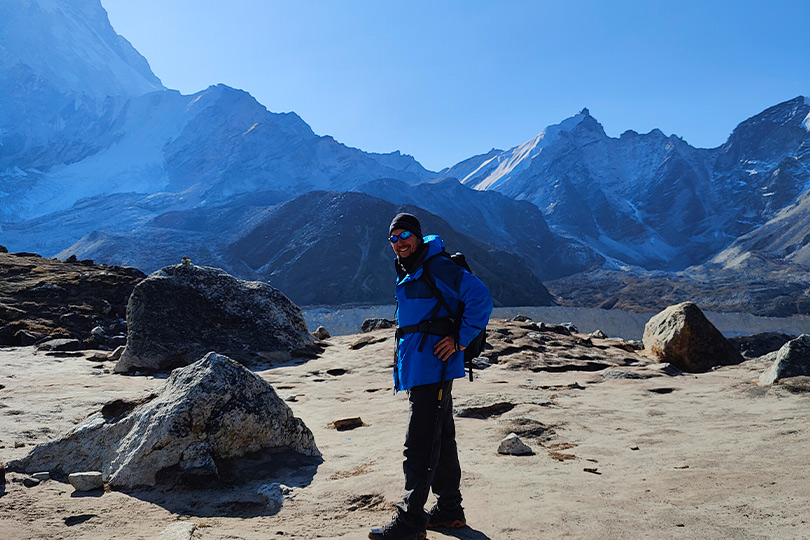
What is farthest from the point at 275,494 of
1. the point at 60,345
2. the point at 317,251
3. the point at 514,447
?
the point at 317,251

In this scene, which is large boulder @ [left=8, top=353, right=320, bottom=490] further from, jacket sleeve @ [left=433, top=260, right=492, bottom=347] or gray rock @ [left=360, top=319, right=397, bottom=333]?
gray rock @ [left=360, top=319, right=397, bottom=333]

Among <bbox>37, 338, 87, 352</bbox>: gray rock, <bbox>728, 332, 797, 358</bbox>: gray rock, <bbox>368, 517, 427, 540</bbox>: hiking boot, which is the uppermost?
<bbox>37, 338, 87, 352</bbox>: gray rock

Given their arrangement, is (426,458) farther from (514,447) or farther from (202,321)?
(202,321)

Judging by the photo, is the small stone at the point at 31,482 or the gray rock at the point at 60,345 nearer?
the small stone at the point at 31,482

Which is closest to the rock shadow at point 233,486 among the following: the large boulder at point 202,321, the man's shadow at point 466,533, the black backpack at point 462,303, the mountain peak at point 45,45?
the man's shadow at point 466,533

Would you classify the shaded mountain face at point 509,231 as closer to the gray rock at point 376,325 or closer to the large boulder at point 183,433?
the gray rock at point 376,325

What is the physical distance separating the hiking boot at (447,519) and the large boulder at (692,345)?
10420mm

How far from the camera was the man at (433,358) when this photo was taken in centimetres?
335

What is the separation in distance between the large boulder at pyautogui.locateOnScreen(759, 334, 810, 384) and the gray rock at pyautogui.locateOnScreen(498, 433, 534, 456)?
16.8ft

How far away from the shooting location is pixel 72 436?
15.0ft

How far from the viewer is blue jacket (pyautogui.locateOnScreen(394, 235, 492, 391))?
11.2 feet

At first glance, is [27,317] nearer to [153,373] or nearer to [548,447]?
[153,373]

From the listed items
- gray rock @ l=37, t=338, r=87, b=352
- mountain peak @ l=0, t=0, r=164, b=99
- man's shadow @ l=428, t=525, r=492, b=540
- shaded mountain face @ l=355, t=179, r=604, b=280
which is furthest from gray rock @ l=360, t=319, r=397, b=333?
mountain peak @ l=0, t=0, r=164, b=99

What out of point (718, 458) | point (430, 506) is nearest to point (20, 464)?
point (430, 506)
